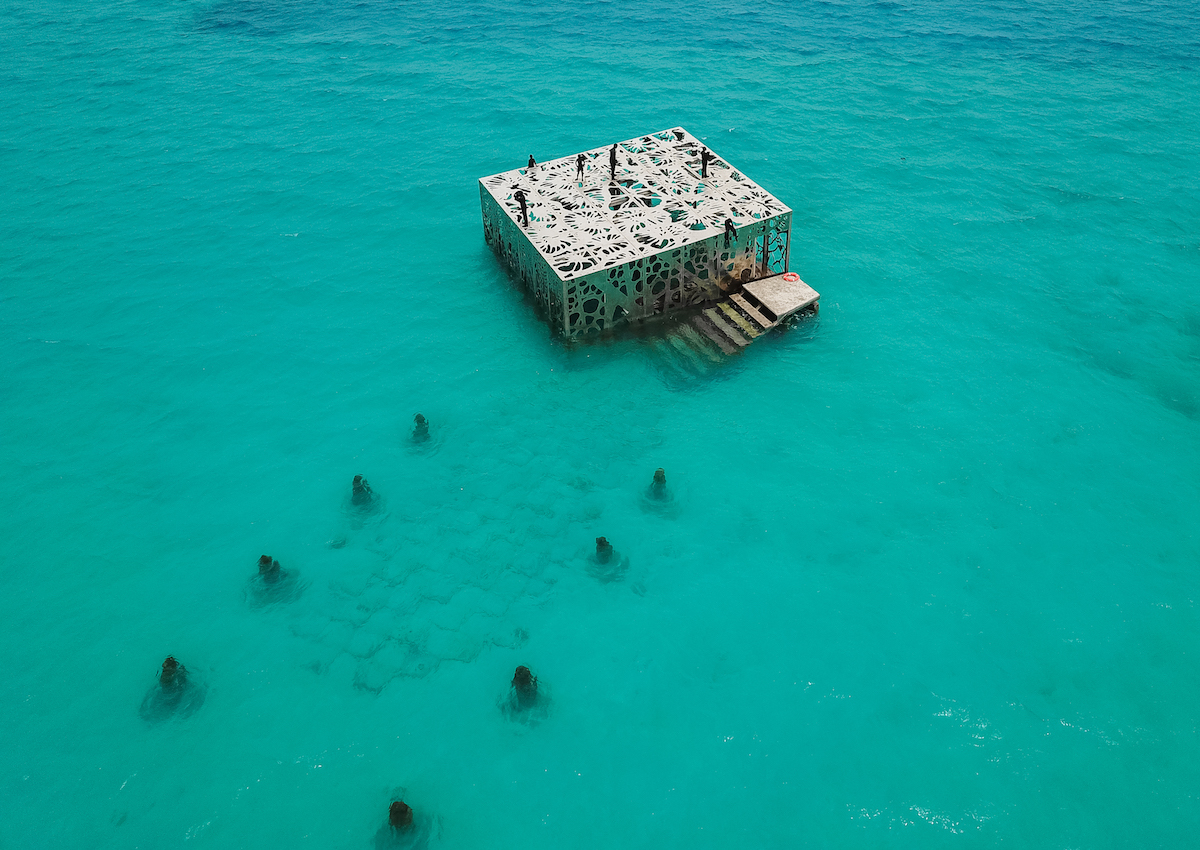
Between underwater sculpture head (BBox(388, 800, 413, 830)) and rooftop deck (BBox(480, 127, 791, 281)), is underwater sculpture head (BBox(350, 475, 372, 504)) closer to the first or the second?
rooftop deck (BBox(480, 127, 791, 281))

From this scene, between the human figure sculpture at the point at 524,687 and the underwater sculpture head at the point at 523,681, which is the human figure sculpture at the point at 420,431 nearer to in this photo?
the human figure sculpture at the point at 524,687

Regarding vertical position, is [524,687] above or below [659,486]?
below

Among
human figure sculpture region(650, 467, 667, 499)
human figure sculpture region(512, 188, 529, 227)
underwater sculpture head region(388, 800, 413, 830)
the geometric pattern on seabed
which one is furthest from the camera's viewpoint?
human figure sculpture region(512, 188, 529, 227)

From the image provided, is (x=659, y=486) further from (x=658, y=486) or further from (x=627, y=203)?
(x=627, y=203)

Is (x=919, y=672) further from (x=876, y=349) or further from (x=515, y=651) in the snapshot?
(x=876, y=349)

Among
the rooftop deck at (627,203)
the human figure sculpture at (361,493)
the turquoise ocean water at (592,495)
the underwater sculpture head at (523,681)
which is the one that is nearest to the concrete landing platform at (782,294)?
the turquoise ocean water at (592,495)

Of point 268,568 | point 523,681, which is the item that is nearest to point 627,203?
point 268,568

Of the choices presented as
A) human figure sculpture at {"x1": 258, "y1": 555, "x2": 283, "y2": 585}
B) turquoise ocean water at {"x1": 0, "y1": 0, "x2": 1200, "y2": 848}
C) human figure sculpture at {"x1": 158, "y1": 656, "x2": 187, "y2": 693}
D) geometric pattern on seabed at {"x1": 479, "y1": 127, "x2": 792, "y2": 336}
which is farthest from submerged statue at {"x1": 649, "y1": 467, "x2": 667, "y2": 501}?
human figure sculpture at {"x1": 158, "y1": 656, "x2": 187, "y2": 693}
